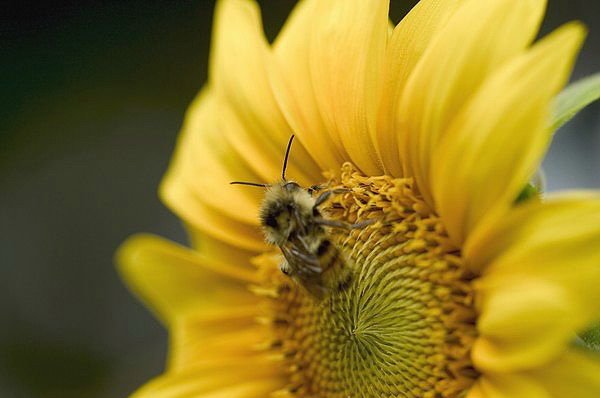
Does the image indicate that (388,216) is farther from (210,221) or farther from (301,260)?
(210,221)

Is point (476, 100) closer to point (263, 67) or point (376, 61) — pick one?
point (376, 61)

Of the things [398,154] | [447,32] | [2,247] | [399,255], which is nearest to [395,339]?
[399,255]

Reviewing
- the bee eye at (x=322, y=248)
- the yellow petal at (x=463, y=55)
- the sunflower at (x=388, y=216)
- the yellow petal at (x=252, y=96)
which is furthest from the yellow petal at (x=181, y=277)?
the yellow petal at (x=463, y=55)

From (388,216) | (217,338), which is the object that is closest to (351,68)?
(388,216)

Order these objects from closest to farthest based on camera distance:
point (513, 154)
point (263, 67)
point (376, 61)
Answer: point (513, 154)
point (376, 61)
point (263, 67)

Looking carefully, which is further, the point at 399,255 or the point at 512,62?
the point at 399,255

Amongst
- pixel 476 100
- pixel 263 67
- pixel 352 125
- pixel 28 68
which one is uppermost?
pixel 28 68
